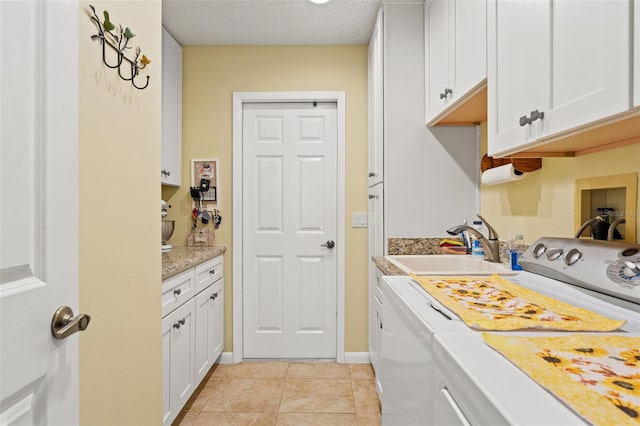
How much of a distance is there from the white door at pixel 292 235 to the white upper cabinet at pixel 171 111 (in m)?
0.52

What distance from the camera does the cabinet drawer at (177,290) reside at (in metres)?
1.74

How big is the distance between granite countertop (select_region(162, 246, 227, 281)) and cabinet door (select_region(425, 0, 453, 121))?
1.62 meters

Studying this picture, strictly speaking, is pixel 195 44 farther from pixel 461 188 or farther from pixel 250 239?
pixel 461 188

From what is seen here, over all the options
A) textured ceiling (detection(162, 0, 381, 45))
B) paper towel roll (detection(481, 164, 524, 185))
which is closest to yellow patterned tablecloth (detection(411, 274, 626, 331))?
paper towel roll (detection(481, 164, 524, 185))

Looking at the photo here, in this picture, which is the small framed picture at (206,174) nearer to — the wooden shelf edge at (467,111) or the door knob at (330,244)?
the door knob at (330,244)

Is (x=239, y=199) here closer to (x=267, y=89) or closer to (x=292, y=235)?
(x=292, y=235)

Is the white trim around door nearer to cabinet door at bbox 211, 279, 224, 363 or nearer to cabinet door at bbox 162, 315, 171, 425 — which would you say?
cabinet door at bbox 211, 279, 224, 363

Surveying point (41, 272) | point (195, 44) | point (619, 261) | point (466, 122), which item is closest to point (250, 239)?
point (195, 44)

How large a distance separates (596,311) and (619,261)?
16cm

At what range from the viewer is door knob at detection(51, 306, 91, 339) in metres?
0.72

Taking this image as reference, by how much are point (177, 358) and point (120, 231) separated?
42.0 inches

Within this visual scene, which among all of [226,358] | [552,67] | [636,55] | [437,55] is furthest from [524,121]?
[226,358]

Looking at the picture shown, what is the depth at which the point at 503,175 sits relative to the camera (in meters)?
1.72

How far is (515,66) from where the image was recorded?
1211mm
